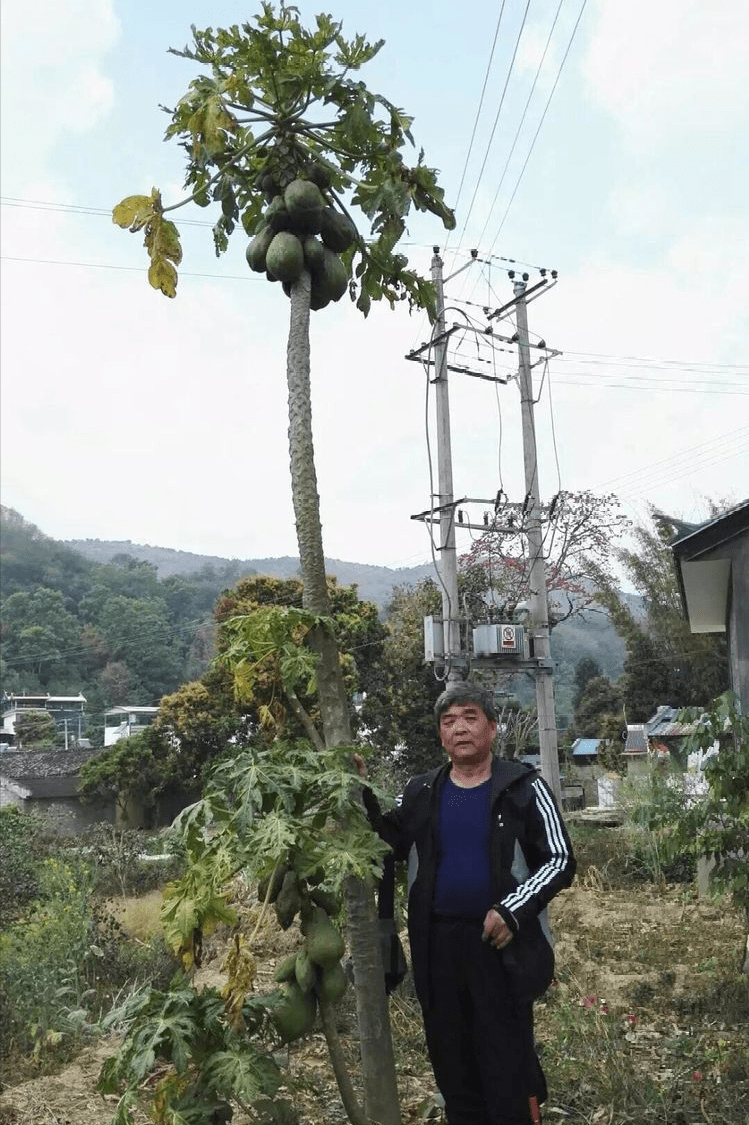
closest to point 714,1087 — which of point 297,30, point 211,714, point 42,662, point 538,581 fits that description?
point 297,30

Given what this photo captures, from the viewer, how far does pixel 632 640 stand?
36531 mm

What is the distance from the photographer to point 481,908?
3623mm

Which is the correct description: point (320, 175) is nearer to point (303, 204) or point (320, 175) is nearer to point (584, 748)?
point (303, 204)

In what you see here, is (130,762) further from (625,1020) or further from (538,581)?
(625,1020)

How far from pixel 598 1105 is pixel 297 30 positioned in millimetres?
4778

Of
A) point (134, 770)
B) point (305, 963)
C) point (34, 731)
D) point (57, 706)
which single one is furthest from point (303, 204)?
point (57, 706)

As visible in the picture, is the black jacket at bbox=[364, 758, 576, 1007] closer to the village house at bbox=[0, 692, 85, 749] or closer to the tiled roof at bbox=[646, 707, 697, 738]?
the tiled roof at bbox=[646, 707, 697, 738]

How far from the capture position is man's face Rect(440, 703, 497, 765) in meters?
3.77

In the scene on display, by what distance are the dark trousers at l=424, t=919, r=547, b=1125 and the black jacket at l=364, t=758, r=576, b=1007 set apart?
0.07m

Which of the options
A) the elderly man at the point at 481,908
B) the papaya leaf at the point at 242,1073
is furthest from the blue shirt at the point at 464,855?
the papaya leaf at the point at 242,1073

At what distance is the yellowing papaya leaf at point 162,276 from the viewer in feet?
14.7

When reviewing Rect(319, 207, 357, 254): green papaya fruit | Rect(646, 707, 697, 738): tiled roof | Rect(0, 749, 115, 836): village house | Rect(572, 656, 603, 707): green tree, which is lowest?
Rect(0, 749, 115, 836): village house

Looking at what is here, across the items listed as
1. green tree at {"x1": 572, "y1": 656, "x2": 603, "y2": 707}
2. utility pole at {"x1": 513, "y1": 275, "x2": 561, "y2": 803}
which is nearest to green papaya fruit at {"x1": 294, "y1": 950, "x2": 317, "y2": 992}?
utility pole at {"x1": 513, "y1": 275, "x2": 561, "y2": 803}

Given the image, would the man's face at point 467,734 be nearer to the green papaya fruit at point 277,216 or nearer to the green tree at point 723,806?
the green papaya fruit at point 277,216
